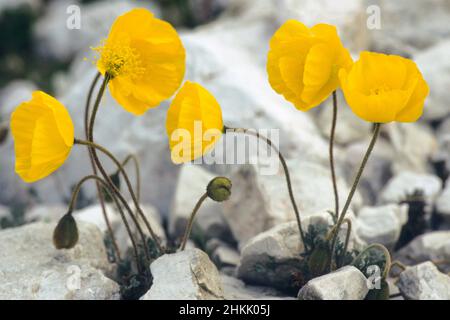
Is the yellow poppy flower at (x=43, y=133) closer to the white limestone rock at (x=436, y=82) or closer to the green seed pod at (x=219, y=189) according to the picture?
the green seed pod at (x=219, y=189)

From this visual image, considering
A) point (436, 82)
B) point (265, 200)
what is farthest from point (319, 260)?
point (436, 82)

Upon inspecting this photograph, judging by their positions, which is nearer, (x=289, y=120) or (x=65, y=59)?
(x=289, y=120)

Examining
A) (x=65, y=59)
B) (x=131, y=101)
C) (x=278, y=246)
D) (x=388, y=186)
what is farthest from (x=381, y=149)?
(x=65, y=59)

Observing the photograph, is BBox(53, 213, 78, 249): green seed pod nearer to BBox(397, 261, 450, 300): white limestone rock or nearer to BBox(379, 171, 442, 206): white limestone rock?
BBox(397, 261, 450, 300): white limestone rock

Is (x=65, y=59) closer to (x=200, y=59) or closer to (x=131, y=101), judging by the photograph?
(x=200, y=59)

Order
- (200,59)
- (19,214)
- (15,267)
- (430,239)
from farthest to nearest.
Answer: (200,59) → (19,214) → (430,239) → (15,267)
